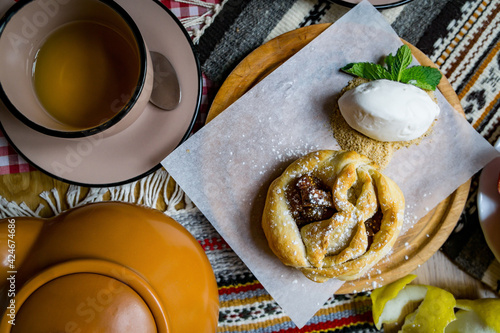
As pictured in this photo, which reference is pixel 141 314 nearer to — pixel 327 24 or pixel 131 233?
pixel 131 233

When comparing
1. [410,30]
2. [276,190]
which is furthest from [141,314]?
[410,30]

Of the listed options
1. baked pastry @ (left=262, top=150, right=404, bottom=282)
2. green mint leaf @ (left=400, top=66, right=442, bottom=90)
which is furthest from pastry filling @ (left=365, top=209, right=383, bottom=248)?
green mint leaf @ (left=400, top=66, right=442, bottom=90)

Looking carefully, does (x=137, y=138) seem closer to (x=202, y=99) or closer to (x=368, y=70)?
(x=202, y=99)

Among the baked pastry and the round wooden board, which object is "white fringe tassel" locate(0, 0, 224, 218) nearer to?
the round wooden board

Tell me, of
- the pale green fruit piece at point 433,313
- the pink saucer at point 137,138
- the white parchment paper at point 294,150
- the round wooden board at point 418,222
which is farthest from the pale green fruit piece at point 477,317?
the pink saucer at point 137,138

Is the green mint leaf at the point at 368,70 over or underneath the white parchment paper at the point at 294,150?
over

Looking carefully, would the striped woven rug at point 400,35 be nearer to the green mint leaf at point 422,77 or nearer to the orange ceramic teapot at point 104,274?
the green mint leaf at point 422,77
